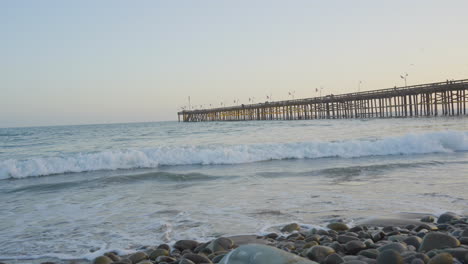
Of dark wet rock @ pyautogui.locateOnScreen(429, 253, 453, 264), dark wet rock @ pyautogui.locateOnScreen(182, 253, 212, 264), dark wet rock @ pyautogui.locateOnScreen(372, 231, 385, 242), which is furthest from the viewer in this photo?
dark wet rock @ pyautogui.locateOnScreen(372, 231, 385, 242)

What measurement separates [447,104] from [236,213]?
36021mm

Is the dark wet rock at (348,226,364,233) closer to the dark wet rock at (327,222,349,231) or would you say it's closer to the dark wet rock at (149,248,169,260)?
the dark wet rock at (327,222,349,231)

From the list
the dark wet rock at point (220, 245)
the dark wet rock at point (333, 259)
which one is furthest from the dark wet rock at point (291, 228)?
the dark wet rock at point (333, 259)

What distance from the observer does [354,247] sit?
12.3 feet

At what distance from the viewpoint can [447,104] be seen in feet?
119

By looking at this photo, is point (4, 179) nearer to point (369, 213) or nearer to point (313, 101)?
point (369, 213)

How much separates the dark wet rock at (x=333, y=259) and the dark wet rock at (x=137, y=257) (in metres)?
1.77

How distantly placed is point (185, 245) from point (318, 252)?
1507mm

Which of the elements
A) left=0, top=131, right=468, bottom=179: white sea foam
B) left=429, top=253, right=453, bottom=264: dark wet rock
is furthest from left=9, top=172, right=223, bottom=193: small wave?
left=429, top=253, right=453, bottom=264: dark wet rock

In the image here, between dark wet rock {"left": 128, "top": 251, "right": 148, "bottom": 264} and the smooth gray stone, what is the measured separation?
5.99 ft

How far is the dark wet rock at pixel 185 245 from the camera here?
4363mm

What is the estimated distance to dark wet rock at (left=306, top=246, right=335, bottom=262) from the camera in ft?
11.6

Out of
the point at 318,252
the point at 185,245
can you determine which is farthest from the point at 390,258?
the point at 185,245

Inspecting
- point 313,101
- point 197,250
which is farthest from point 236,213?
point 313,101
